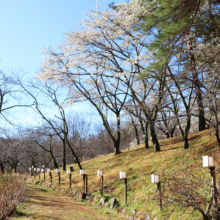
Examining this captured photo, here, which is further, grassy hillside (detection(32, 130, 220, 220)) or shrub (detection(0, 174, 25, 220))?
grassy hillside (detection(32, 130, 220, 220))

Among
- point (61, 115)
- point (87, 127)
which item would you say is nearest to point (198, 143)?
point (61, 115)

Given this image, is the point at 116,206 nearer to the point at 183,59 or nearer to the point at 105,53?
the point at 183,59

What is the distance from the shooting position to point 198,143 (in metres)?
10.5

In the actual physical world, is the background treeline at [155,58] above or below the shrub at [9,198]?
above

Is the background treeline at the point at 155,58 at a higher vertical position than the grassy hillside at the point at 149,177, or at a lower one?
higher

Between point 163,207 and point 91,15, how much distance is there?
8.77 m

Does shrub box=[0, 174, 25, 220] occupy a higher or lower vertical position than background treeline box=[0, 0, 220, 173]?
lower

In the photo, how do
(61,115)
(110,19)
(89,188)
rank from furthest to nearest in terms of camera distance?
1. (61,115)
2. (89,188)
3. (110,19)

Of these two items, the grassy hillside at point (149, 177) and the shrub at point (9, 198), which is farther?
the grassy hillside at point (149, 177)

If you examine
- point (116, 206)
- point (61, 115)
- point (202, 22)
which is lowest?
point (116, 206)

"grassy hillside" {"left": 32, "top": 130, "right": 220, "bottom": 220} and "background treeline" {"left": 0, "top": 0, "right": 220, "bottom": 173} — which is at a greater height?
"background treeline" {"left": 0, "top": 0, "right": 220, "bottom": 173}

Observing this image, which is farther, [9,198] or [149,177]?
[149,177]

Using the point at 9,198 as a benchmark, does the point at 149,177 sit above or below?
above

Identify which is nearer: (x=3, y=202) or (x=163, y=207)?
(x=3, y=202)
